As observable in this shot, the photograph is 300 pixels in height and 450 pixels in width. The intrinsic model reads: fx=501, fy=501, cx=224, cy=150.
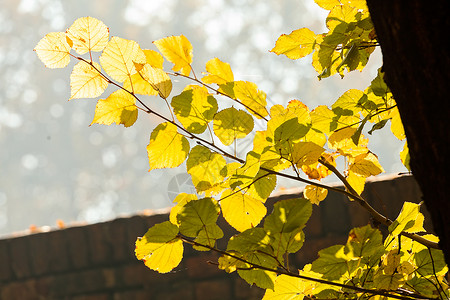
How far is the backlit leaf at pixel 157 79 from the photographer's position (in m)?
0.81

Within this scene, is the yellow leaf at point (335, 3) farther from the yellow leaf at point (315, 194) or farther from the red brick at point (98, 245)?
the red brick at point (98, 245)

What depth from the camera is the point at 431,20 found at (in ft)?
1.56

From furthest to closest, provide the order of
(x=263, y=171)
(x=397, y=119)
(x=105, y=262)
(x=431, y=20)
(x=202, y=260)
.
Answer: (x=105, y=262) → (x=202, y=260) → (x=397, y=119) → (x=263, y=171) → (x=431, y=20)

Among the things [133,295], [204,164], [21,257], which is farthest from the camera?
[21,257]

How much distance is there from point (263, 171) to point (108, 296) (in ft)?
7.48

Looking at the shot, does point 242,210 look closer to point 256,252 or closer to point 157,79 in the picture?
point 256,252

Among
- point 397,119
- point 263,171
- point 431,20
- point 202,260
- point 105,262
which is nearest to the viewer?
point 431,20

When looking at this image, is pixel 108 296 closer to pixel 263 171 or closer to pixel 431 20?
pixel 263 171

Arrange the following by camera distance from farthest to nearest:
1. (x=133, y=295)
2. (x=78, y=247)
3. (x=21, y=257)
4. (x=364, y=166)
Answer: (x=21, y=257) < (x=78, y=247) < (x=133, y=295) < (x=364, y=166)

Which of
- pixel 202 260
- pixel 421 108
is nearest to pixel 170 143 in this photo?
pixel 421 108

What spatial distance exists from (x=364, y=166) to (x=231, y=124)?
0.29 m

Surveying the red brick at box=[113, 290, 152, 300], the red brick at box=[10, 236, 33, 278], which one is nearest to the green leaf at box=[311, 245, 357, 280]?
the red brick at box=[113, 290, 152, 300]

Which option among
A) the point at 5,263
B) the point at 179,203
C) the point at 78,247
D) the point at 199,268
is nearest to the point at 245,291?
the point at 199,268

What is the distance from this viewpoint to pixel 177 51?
0.88m
